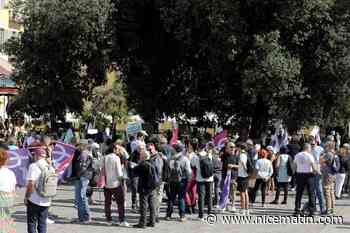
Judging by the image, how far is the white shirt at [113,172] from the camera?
14969mm

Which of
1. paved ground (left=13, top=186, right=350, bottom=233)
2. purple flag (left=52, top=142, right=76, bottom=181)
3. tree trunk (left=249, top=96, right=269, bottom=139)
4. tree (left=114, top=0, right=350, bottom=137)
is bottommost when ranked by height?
paved ground (left=13, top=186, right=350, bottom=233)

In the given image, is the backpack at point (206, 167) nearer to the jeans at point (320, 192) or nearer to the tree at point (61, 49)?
the jeans at point (320, 192)

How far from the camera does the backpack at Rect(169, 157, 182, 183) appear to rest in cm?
1565

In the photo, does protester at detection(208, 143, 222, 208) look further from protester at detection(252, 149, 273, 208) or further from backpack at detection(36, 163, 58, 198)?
backpack at detection(36, 163, 58, 198)

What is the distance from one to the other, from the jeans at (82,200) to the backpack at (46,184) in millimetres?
3633

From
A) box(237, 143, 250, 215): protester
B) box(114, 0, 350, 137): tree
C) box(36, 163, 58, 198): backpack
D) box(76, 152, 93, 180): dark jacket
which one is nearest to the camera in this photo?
box(36, 163, 58, 198): backpack

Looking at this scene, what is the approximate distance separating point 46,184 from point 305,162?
7138mm

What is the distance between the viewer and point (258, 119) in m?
27.7

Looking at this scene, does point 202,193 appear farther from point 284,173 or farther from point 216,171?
point 284,173

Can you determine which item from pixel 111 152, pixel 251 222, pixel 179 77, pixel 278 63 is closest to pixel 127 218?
pixel 111 152

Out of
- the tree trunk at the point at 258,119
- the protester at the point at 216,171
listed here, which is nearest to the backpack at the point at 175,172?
the protester at the point at 216,171

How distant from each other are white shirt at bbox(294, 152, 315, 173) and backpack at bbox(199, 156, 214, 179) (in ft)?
6.69

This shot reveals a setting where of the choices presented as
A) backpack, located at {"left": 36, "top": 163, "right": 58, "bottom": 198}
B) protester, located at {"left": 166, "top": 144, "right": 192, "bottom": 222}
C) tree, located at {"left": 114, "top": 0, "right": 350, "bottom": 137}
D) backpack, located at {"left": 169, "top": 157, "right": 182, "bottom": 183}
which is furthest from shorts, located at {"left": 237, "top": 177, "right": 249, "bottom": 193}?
backpack, located at {"left": 36, "top": 163, "right": 58, "bottom": 198}

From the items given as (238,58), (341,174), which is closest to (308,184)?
(341,174)
